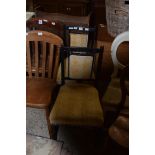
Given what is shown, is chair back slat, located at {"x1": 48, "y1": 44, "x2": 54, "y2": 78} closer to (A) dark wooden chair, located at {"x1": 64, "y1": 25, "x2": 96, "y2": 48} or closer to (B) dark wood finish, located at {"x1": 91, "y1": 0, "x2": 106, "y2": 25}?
(A) dark wooden chair, located at {"x1": 64, "y1": 25, "x2": 96, "y2": 48}

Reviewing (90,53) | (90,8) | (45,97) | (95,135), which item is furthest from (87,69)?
(90,8)

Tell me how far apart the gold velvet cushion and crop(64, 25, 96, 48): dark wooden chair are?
557mm

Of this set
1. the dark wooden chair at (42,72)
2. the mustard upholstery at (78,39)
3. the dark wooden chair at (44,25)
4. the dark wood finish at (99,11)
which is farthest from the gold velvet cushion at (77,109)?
the dark wood finish at (99,11)

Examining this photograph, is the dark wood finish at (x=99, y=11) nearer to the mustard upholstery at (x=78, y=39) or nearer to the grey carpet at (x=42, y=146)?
the mustard upholstery at (x=78, y=39)

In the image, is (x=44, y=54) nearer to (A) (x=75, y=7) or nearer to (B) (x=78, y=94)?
(B) (x=78, y=94)

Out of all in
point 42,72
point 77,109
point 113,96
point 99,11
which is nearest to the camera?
point 77,109

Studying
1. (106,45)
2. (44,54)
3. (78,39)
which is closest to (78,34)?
(78,39)

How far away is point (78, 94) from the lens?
1680 millimetres

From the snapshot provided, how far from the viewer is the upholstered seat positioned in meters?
1.60

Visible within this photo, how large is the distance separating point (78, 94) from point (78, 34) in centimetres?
62
